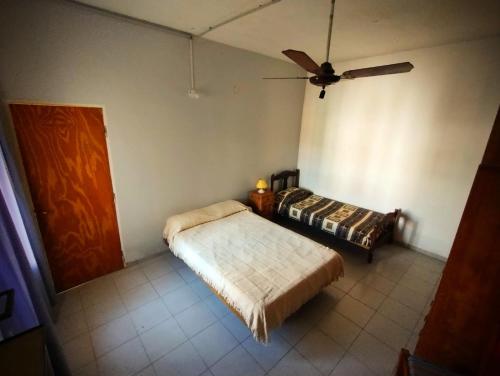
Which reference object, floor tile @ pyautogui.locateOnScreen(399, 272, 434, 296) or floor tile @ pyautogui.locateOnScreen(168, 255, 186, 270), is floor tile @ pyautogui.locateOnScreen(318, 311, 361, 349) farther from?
floor tile @ pyautogui.locateOnScreen(168, 255, 186, 270)

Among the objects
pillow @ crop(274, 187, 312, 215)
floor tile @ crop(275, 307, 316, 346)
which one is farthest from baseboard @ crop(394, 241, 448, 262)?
floor tile @ crop(275, 307, 316, 346)

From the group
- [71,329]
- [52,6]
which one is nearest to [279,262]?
[71,329]

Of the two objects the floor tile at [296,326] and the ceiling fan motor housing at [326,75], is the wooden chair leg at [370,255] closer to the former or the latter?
the floor tile at [296,326]

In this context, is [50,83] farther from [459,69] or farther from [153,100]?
[459,69]

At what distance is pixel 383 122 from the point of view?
3.84 meters

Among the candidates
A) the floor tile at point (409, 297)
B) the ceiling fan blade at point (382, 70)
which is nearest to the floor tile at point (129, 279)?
the floor tile at point (409, 297)

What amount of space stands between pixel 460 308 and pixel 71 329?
126 inches

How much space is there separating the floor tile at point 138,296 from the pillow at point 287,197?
2.55 m

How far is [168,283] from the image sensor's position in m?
2.94

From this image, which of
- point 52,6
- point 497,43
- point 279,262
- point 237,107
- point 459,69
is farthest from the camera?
point 237,107

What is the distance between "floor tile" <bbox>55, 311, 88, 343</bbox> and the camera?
7.23 ft

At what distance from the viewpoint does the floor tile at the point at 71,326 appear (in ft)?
7.23

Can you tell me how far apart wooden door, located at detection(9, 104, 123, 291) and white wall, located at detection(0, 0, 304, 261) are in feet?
0.47

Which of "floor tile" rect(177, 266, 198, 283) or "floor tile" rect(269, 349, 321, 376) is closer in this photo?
"floor tile" rect(269, 349, 321, 376)
